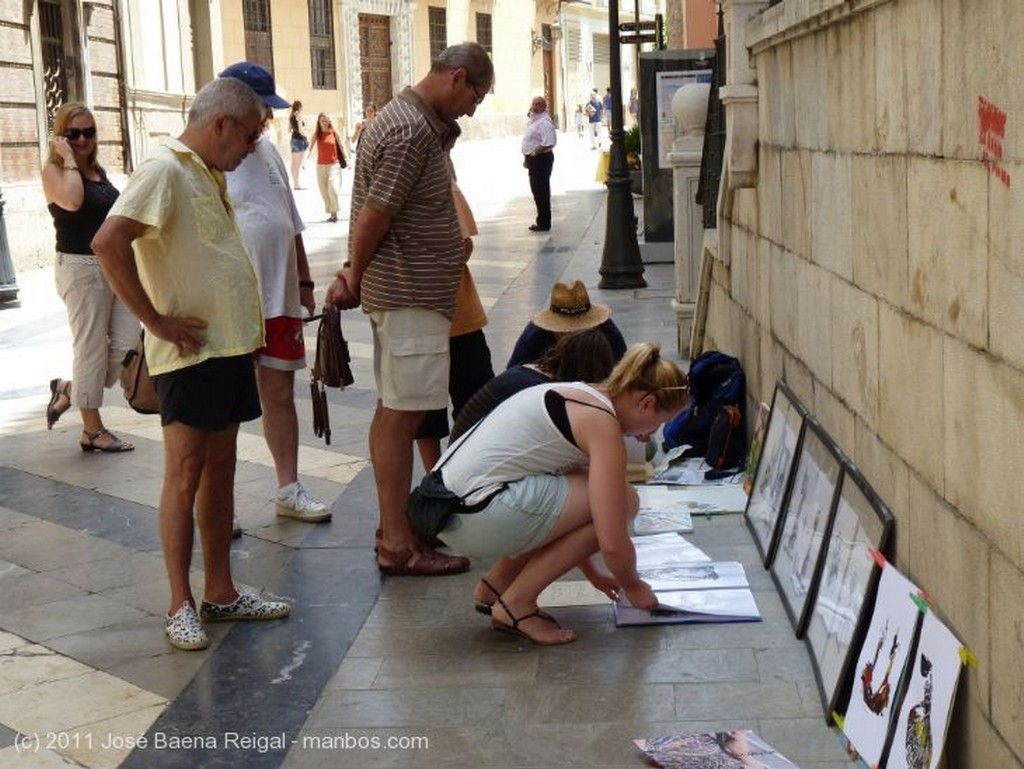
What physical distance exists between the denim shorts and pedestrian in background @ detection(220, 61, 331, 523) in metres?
1.72

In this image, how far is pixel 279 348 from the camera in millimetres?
6414

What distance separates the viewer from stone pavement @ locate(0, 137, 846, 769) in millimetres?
4164

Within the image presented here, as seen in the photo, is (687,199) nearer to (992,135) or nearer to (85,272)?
(85,272)

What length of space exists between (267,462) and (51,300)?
768cm

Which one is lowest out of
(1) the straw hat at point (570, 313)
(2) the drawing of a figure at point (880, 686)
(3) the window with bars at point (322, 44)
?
(2) the drawing of a figure at point (880, 686)

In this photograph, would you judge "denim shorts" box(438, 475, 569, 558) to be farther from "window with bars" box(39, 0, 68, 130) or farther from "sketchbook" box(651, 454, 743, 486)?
"window with bars" box(39, 0, 68, 130)

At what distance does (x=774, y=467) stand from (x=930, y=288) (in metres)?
2.28

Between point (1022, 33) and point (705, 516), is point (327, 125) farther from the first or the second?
point (1022, 33)

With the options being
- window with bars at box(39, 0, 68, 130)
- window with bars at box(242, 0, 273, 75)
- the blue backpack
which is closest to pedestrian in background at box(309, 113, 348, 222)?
window with bars at box(39, 0, 68, 130)

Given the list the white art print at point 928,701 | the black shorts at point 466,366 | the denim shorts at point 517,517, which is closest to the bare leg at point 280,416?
the black shorts at point 466,366

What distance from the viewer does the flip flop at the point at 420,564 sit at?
18.7 feet

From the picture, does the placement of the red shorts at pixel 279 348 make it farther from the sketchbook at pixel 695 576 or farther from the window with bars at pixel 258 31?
the window with bars at pixel 258 31

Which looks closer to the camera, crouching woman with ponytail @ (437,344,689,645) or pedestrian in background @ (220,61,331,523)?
crouching woman with ponytail @ (437,344,689,645)

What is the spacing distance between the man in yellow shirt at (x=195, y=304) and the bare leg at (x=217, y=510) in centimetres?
1
